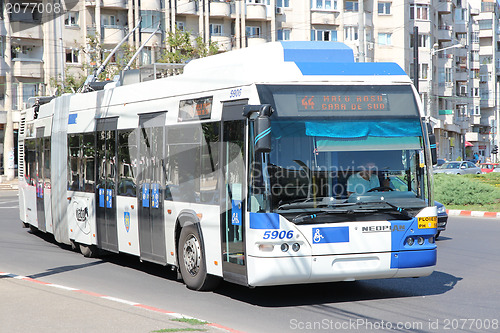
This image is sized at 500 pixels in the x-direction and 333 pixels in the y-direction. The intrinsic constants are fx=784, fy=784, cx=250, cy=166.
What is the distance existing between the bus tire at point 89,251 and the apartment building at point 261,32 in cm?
2955

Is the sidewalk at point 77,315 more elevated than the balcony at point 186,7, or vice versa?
the balcony at point 186,7

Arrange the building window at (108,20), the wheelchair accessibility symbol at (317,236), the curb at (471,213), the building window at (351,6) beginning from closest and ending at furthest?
1. the wheelchair accessibility symbol at (317,236)
2. the curb at (471,213)
3. the building window at (108,20)
4. the building window at (351,6)

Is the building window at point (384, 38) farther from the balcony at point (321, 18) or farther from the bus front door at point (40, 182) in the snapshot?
the bus front door at point (40, 182)

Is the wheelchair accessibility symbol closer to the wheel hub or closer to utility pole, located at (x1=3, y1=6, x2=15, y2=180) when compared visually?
the wheel hub

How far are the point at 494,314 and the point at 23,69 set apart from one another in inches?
2011

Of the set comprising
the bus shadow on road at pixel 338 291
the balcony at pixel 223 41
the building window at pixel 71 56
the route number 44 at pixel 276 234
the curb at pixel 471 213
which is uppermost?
the balcony at pixel 223 41

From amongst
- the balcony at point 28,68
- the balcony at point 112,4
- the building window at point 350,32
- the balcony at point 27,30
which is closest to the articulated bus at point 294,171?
the balcony at point 28,68

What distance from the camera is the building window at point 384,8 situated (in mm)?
67000

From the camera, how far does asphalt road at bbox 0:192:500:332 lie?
795 centimetres

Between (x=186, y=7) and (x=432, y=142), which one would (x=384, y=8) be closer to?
(x=186, y=7)

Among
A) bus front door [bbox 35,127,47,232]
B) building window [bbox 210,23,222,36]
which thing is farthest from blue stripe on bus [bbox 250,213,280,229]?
building window [bbox 210,23,222,36]

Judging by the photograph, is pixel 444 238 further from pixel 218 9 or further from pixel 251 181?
pixel 218 9

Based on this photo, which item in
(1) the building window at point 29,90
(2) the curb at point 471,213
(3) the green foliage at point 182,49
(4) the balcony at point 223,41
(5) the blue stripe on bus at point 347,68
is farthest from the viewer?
(4) the balcony at point 223,41

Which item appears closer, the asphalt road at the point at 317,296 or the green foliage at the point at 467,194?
the asphalt road at the point at 317,296
